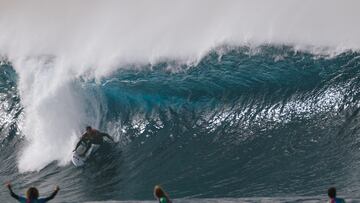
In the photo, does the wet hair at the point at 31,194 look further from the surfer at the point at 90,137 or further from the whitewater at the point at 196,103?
the surfer at the point at 90,137

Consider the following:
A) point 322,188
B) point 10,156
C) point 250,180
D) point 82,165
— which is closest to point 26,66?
point 10,156

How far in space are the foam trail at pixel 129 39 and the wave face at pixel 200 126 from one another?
87mm

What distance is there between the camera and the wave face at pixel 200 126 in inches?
628

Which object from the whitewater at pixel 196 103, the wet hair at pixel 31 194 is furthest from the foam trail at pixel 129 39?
the wet hair at pixel 31 194

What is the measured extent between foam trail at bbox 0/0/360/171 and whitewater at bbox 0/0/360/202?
2.2 inches

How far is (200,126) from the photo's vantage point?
757 inches

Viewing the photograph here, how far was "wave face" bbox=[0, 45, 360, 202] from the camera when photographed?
52.4 ft

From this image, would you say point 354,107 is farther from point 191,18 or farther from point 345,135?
point 191,18

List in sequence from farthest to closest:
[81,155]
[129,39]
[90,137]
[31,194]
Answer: [129,39] < [90,137] < [81,155] < [31,194]

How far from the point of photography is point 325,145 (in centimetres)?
1688

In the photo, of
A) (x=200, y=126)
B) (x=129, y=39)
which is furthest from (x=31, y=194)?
(x=129, y=39)

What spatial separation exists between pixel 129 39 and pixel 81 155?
8.37 meters

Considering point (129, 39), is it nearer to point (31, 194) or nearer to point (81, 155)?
point (81, 155)

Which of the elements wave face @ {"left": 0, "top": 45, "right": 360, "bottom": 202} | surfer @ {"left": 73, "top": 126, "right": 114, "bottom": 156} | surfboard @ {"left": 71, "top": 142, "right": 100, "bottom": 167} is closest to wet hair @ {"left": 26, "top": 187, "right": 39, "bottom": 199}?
wave face @ {"left": 0, "top": 45, "right": 360, "bottom": 202}
